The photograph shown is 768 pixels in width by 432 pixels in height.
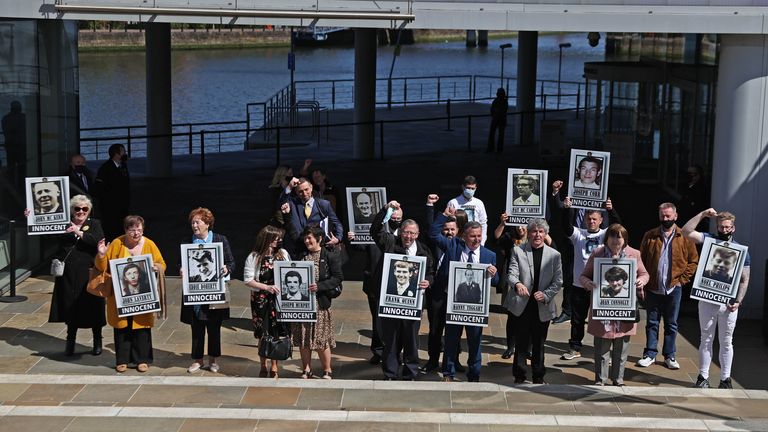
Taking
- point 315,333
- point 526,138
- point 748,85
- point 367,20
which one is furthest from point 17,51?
point 526,138

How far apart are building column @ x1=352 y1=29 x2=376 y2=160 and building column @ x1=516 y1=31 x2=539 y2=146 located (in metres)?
4.91

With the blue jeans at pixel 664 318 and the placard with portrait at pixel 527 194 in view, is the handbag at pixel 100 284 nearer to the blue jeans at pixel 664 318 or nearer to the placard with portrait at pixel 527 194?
the placard with portrait at pixel 527 194

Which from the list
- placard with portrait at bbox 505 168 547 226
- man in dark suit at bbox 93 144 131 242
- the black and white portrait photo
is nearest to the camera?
placard with portrait at bbox 505 168 547 226

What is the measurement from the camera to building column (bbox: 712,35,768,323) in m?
13.7

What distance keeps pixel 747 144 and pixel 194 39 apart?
212 feet

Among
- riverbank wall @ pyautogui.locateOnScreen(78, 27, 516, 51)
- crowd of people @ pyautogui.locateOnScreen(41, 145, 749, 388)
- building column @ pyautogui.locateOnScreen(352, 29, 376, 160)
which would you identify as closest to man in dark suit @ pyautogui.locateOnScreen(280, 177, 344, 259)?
crowd of people @ pyautogui.locateOnScreen(41, 145, 749, 388)

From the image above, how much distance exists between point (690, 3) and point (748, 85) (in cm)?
112

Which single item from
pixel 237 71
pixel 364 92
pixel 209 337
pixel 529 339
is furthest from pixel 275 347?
pixel 237 71

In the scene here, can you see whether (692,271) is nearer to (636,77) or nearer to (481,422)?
(481,422)

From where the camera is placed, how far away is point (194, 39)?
2985 inches

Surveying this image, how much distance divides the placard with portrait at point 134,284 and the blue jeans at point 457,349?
8.70 ft

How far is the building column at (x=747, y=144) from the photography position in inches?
540

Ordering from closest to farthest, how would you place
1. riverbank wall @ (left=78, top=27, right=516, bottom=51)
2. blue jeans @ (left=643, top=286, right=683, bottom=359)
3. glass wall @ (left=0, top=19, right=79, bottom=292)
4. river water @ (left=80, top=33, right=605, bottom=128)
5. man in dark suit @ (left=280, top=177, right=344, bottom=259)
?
blue jeans @ (left=643, top=286, right=683, bottom=359)
man in dark suit @ (left=280, top=177, right=344, bottom=259)
glass wall @ (left=0, top=19, right=79, bottom=292)
river water @ (left=80, top=33, right=605, bottom=128)
riverbank wall @ (left=78, top=27, right=516, bottom=51)

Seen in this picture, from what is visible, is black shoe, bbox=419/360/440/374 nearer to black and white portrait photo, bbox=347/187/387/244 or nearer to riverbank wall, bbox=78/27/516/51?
black and white portrait photo, bbox=347/187/387/244
